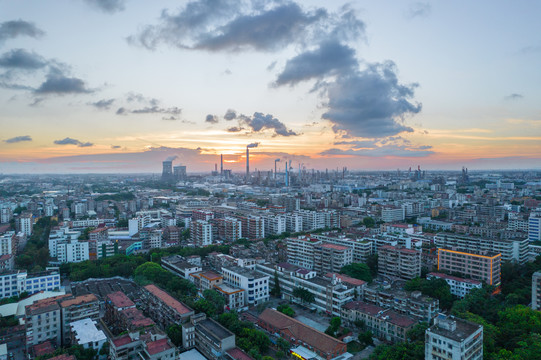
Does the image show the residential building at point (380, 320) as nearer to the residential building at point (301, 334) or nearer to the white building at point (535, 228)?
the residential building at point (301, 334)

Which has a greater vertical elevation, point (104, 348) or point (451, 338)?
point (451, 338)

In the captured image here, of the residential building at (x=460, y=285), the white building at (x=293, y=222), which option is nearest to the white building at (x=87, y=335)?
the residential building at (x=460, y=285)

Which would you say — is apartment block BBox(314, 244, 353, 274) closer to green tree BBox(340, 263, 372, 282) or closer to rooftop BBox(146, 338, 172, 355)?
green tree BBox(340, 263, 372, 282)

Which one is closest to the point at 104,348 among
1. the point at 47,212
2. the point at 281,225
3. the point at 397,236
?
the point at 397,236

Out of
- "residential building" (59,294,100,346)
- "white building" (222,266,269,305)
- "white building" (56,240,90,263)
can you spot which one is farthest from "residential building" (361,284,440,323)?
"white building" (56,240,90,263)

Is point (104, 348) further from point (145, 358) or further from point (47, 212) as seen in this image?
point (47, 212)

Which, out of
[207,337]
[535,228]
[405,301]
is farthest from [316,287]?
[535,228]
